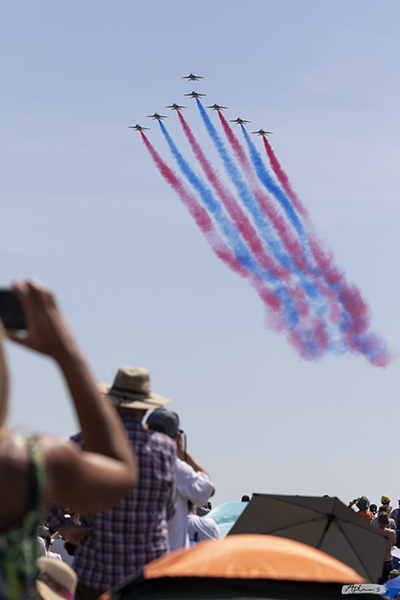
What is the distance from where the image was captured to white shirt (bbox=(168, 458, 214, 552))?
5.17 meters

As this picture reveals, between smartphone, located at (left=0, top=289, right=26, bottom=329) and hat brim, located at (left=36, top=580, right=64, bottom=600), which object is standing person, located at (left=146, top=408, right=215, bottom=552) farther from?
smartphone, located at (left=0, top=289, right=26, bottom=329)

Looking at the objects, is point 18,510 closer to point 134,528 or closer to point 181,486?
point 134,528

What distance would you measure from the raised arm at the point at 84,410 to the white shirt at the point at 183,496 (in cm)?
319

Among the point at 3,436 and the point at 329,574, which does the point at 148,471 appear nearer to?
the point at 329,574

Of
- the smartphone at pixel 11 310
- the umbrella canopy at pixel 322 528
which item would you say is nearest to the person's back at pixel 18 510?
the smartphone at pixel 11 310

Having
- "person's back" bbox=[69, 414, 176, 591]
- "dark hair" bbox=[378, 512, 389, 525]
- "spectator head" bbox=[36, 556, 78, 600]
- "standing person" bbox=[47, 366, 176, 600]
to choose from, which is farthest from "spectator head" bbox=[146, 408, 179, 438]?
"dark hair" bbox=[378, 512, 389, 525]

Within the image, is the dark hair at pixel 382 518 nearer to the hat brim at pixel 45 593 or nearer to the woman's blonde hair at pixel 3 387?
the hat brim at pixel 45 593

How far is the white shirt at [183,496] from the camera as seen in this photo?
17.0 feet

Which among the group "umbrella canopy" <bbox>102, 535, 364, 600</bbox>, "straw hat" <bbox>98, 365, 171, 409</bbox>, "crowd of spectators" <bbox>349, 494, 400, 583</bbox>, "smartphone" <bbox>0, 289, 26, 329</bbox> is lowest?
"crowd of spectators" <bbox>349, 494, 400, 583</bbox>

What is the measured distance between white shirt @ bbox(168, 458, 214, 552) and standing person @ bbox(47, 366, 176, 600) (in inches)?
26.9

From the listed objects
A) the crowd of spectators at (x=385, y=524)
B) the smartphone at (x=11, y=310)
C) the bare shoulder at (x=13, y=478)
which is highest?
the smartphone at (x=11, y=310)

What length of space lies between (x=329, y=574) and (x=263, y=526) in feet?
10.00

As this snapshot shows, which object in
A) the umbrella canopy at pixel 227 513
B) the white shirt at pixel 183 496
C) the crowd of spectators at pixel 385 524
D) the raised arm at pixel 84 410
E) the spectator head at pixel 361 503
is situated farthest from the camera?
the spectator head at pixel 361 503

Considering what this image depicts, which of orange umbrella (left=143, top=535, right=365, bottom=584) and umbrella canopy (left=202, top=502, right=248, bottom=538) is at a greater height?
orange umbrella (left=143, top=535, right=365, bottom=584)
